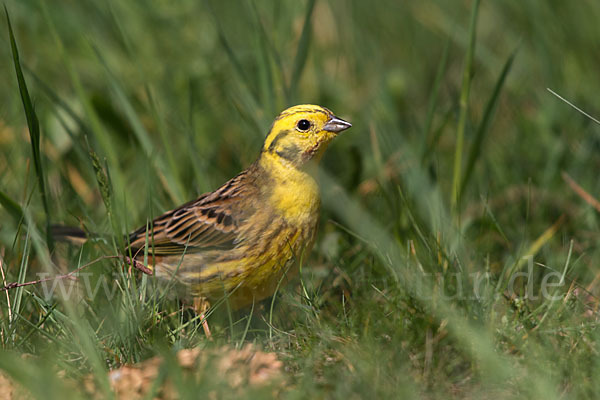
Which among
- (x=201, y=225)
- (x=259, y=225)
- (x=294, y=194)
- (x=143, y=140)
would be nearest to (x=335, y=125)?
(x=294, y=194)

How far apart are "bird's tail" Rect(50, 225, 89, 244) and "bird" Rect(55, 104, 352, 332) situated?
0.34m

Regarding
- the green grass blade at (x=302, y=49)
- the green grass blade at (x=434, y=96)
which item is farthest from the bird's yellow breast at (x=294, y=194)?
the green grass blade at (x=434, y=96)

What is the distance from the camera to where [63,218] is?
4.20 meters

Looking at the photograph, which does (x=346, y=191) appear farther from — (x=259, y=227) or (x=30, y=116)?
(x=30, y=116)

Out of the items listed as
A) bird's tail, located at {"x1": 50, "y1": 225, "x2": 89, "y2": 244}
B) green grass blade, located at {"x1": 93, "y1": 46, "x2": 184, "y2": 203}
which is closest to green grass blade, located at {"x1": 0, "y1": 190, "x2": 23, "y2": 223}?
bird's tail, located at {"x1": 50, "y1": 225, "x2": 89, "y2": 244}

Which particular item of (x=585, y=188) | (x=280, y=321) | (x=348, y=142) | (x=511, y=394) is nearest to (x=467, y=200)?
(x=585, y=188)

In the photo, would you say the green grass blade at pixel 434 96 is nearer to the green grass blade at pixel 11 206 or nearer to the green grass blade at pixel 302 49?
the green grass blade at pixel 302 49

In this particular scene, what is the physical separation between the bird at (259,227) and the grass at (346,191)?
0.43 feet

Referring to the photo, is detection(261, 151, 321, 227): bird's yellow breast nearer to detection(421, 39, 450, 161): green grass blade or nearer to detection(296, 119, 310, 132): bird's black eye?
detection(296, 119, 310, 132): bird's black eye

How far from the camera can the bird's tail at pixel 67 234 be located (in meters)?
3.91

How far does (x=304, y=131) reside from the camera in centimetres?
358

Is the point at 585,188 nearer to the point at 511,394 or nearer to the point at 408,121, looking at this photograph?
the point at 408,121

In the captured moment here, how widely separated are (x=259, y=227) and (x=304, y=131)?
51 centimetres

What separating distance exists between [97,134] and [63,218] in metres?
0.57
